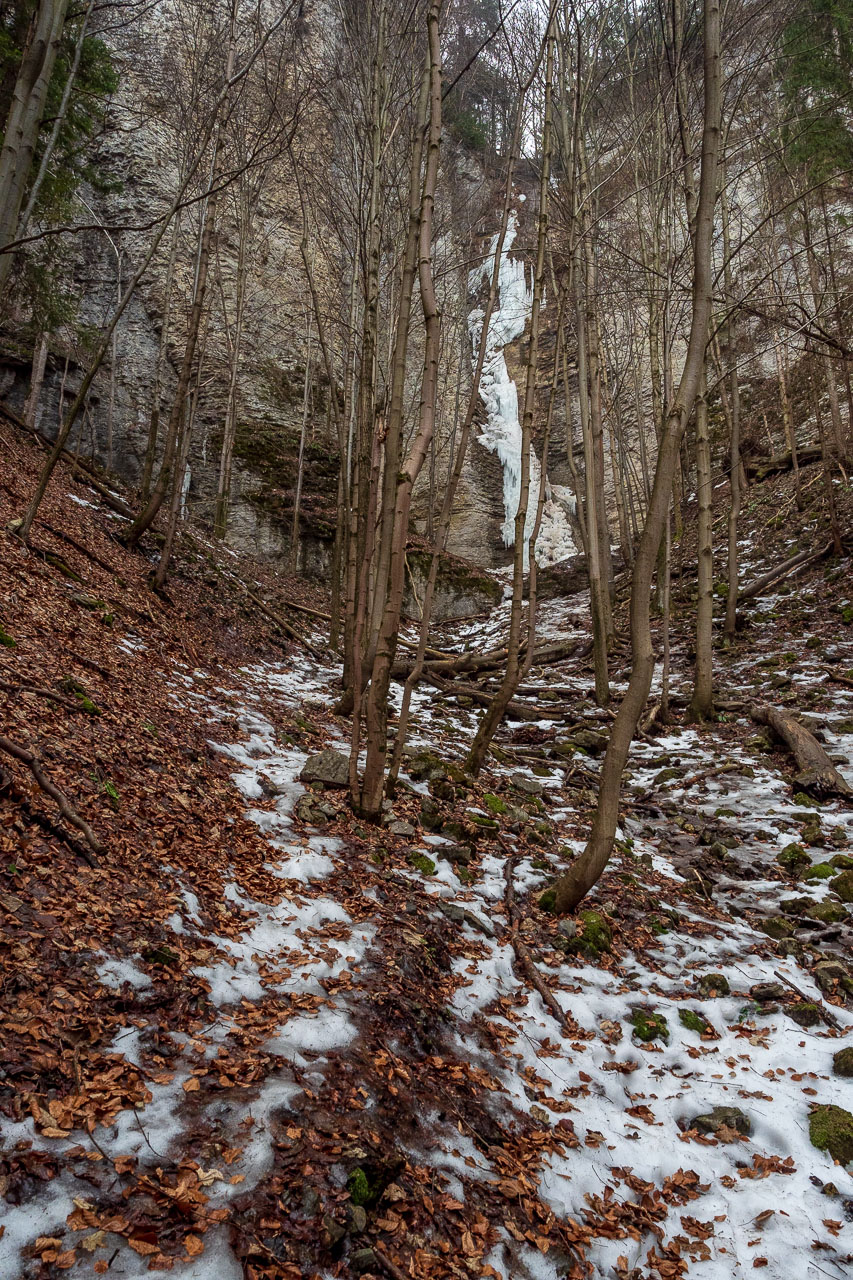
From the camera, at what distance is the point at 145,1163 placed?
1.74m

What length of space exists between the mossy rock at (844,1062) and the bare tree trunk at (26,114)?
212 inches

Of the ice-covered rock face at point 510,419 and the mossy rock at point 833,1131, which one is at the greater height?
the ice-covered rock face at point 510,419

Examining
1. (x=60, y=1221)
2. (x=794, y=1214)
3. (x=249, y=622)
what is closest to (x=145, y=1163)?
(x=60, y=1221)

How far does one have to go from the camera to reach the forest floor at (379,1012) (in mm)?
1805

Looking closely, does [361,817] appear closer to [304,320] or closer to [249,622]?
[249,622]

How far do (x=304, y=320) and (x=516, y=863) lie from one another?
20.1 m

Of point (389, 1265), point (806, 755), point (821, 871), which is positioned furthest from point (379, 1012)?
point (806, 755)

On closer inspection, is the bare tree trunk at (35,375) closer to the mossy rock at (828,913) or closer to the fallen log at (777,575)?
the fallen log at (777,575)

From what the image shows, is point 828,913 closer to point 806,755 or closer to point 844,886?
point 844,886

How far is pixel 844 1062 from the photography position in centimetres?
292

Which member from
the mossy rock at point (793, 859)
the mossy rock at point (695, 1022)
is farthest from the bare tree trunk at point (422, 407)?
the mossy rock at point (793, 859)

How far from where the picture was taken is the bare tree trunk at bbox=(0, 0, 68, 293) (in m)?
3.00

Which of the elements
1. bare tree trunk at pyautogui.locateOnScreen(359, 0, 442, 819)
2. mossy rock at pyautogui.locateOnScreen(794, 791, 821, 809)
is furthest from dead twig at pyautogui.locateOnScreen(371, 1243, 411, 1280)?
mossy rock at pyautogui.locateOnScreen(794, 791, 821, 809)

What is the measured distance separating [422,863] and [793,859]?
9.26 ft
